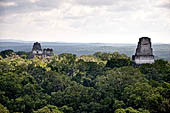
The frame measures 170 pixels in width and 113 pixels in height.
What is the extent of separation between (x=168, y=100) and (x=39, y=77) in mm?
20477

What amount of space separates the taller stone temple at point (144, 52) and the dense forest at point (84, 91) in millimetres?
4710

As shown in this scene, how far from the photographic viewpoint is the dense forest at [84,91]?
28.8 meters

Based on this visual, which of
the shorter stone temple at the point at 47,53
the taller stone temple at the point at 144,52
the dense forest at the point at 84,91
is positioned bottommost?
the dense forest at the point at 84,91

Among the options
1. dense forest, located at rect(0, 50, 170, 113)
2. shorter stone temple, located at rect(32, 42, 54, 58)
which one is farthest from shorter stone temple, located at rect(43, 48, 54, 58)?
dense forest, located at rect(0, 50, 170, 113)

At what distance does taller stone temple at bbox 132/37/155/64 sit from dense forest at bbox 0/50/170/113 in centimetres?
471

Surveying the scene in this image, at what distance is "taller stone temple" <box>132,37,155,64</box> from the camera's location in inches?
1719

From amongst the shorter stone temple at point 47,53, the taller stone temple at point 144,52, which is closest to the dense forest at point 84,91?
the taller stone temple at point 144,52

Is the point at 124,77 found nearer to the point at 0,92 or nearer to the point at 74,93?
the point at 74,93

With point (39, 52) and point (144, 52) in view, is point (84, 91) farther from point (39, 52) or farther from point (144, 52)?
point (39, 52)

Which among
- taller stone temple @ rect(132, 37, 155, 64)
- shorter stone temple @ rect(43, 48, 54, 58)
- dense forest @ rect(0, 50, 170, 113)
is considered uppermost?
taller stone temple @ rect(132, 37, 155, 64)

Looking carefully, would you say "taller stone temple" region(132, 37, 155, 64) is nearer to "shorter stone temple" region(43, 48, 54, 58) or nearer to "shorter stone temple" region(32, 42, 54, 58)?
"shorter stone temple" region(43, 48, 54, 58)

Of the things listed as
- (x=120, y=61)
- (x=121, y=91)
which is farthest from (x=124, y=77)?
(x=120, y=61)

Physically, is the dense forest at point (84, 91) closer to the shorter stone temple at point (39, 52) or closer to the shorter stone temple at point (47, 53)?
the shorter stone temple at point (47, 53)

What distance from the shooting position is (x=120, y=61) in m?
45.8
